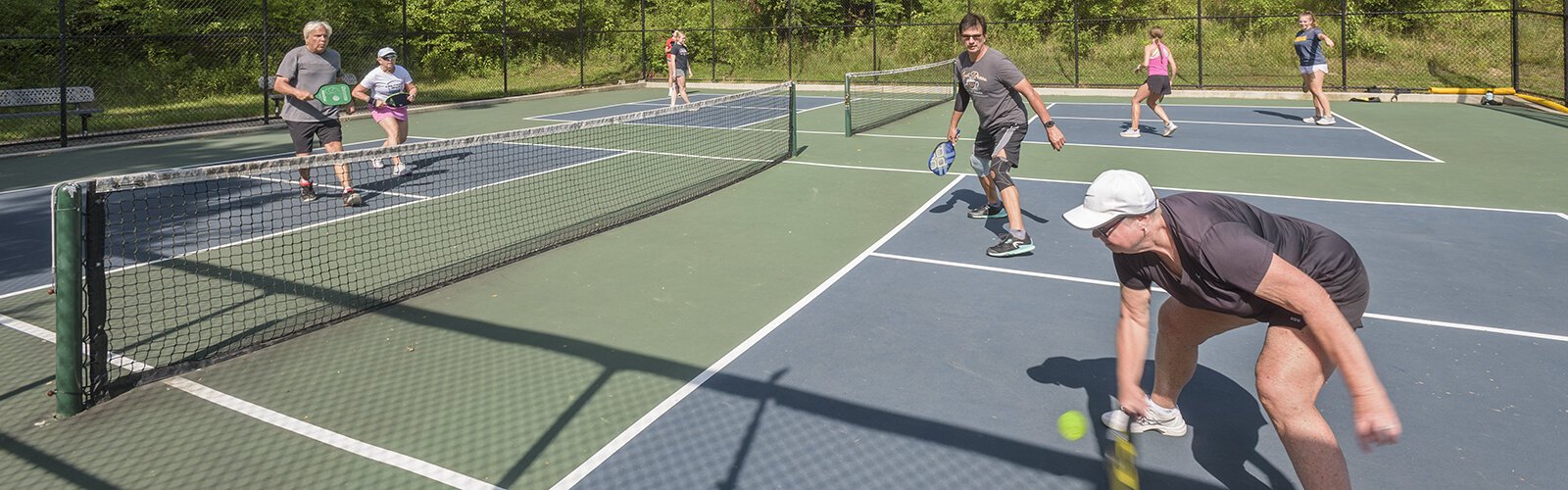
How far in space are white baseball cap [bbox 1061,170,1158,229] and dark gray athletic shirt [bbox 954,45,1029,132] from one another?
16.2 feet

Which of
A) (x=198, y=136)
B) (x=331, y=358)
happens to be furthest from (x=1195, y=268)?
(x=198, y=136)

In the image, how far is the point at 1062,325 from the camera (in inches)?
231

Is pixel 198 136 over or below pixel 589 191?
over

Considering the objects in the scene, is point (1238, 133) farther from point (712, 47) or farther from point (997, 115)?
point (712, 47)

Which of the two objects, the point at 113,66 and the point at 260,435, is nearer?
the point at 260,435

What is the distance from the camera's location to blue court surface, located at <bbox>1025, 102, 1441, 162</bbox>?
13.4m

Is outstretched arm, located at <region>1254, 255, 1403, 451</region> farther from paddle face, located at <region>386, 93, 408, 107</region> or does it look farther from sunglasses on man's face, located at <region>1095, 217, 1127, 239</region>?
paddle face, located at <region>386, 93, 408, 107</region>

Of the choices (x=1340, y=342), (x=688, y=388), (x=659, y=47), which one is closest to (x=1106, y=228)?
(x=1340, y=342)

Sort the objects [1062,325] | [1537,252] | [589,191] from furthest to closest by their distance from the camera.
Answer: [589,191] < [1537,252] < [1062,325]

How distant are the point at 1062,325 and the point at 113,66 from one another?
A: 2494 cm

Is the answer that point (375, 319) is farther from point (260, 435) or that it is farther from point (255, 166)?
point (260, 435)

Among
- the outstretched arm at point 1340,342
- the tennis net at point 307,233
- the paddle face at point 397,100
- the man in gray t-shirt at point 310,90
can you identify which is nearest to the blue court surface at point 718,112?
the tennis net at point 307,233

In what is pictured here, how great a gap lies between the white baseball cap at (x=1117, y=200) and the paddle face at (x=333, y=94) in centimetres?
856

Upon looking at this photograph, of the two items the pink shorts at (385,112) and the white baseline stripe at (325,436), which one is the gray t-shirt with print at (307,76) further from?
the white baseline stripe at (325,436)
